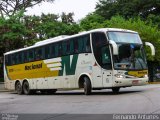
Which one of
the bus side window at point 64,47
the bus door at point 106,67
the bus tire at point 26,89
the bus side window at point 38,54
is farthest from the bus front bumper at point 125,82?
the bus tire at point 26,89

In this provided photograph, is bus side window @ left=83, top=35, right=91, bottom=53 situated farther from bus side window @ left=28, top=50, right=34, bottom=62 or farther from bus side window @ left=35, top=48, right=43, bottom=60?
bus side window @ left=28, top=50, right=34, bottom=62

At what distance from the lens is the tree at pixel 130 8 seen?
68.3 metres

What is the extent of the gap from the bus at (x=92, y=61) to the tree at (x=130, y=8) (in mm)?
40981

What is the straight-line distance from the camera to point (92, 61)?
2320 cm

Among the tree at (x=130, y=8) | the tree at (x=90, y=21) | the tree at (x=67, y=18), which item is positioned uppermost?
the tree at (x=130, y=8)

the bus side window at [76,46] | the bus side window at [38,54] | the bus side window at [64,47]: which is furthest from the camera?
the bus side window at [38,54]

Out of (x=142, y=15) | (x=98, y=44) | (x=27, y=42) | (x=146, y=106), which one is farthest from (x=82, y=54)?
(x=142, y=15)

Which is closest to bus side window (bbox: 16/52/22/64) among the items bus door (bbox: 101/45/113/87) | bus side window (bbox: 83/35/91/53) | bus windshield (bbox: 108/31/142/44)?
bus side window (bbox: 83/35/91/53)

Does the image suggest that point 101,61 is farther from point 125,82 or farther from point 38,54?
point 38,54

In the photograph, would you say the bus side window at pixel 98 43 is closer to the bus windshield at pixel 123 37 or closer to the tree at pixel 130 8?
the bus windshield at pixel 123 37

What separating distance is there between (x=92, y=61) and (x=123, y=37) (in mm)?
2043

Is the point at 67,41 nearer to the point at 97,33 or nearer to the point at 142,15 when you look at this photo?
the point at 97,33

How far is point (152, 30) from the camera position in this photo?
52219mm

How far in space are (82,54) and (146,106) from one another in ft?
31.2
